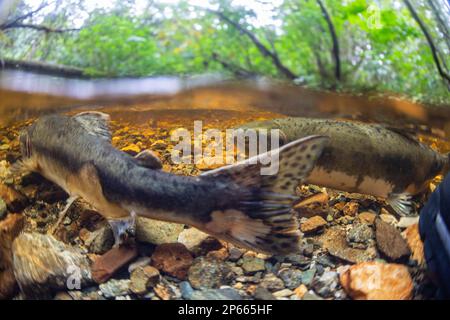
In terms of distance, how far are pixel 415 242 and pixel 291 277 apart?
46cm

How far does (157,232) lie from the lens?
1.35m

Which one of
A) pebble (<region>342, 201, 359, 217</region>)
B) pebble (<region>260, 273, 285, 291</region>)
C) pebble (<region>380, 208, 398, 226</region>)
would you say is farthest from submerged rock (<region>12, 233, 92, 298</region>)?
pebble (<region>380, 208, 398, 226</region>)

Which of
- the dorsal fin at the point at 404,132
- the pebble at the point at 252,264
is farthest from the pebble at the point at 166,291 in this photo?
the dorsal fin at the point at 404,132

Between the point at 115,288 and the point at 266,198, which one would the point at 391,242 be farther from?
the point at 115,288

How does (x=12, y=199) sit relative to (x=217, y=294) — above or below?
above

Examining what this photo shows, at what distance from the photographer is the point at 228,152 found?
1.29 meters

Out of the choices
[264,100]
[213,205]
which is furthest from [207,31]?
[213,205]

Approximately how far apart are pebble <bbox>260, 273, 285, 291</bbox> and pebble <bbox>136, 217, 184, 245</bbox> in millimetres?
332

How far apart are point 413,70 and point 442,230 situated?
549 millimetres

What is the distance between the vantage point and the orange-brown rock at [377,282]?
3.94 ft

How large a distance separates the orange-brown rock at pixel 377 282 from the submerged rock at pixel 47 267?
0.87 meters

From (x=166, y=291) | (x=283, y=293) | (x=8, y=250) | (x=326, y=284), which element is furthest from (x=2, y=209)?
(x=326, y=284)

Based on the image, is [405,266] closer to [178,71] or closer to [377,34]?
[377,34]

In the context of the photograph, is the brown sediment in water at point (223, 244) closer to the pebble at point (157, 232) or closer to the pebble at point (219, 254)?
the pebble at point (219, 254)
